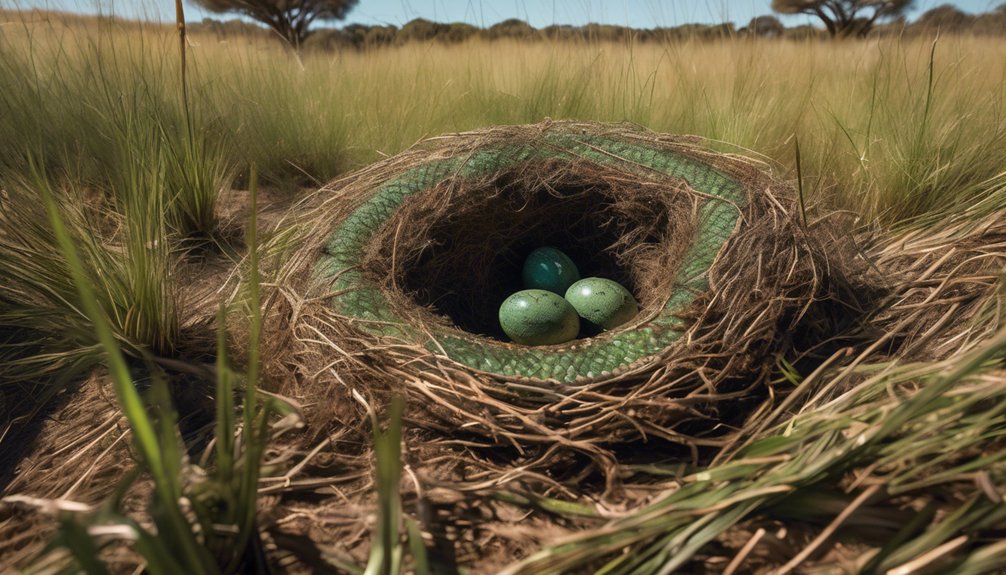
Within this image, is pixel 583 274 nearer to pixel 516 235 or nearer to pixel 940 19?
pixel 516 235

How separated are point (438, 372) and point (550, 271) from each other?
2.78 ft

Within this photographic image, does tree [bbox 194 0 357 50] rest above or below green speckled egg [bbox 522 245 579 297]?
above

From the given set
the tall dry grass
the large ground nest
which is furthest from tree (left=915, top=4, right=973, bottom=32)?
the large ground nest

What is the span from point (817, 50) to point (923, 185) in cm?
197

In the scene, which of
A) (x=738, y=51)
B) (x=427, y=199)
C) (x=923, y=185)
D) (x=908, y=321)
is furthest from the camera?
(x=738, y=51)

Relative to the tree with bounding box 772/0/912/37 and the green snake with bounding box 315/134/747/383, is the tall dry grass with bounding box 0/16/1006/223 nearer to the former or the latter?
the green snake with bounding box 315/134/747/383

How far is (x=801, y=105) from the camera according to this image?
3346 mm

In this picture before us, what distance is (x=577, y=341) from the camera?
1.79 meters

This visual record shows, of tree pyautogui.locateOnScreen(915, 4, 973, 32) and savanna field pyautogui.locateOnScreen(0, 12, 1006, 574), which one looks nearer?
savanna field pyautogui.locateOnScreen(0, 12, 1006, 574)

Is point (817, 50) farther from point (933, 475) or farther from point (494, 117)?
point (933, 475)

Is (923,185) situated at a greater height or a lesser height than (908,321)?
greater

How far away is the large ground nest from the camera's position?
1.56 m

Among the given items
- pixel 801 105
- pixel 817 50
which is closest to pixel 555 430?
pixel 801 105

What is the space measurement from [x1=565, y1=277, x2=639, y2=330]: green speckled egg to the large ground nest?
0.38 feet
